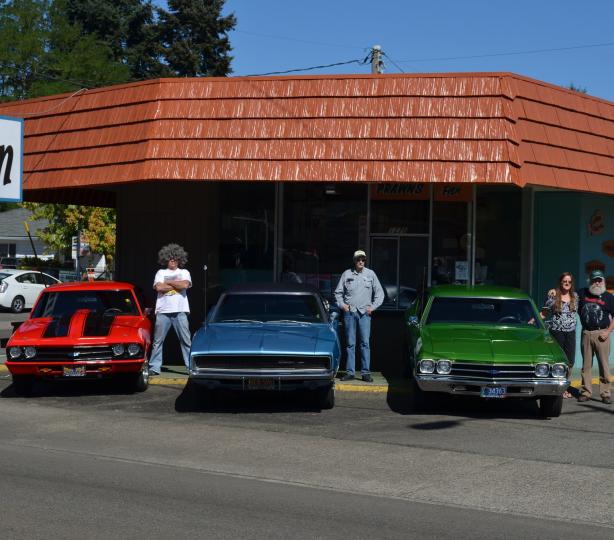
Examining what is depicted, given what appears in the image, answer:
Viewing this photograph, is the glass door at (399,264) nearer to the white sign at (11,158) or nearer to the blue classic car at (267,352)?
the blue classic car at (267,352)

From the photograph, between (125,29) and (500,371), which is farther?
(125,29)

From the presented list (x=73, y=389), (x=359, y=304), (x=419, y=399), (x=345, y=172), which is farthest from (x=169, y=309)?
(x=419, y=399)

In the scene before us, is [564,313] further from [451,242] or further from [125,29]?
[125,29]

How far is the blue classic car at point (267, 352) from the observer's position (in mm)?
11195

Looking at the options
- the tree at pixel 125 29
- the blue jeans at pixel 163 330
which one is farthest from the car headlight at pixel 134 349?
the tree at pixel 125 29

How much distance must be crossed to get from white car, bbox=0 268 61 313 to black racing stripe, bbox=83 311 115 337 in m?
19.6

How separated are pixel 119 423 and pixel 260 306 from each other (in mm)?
2614

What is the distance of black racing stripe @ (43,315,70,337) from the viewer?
1261 centimetres

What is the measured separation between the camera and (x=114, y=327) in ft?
42.5

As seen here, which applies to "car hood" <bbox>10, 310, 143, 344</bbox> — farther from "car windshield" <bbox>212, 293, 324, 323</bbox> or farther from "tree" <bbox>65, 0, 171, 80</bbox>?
"tree" <bbox>65, 0, 171, 80</bbox>

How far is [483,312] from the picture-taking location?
1259 cm

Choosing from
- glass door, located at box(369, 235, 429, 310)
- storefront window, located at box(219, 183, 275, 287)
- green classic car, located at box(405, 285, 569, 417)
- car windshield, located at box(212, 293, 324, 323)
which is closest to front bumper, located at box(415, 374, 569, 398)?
green classic car, located at box(405, 285, 569, 417)

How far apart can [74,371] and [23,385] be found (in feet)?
3.18

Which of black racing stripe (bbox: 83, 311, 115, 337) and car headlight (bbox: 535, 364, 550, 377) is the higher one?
black racing stripe (bbox: 83, 311, 115, 337)
